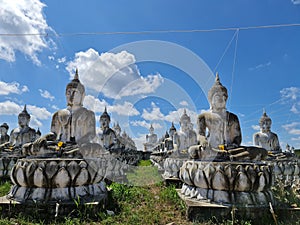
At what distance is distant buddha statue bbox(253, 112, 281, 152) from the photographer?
38.1 feet

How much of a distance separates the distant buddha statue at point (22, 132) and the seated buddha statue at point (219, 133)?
10.1 meters

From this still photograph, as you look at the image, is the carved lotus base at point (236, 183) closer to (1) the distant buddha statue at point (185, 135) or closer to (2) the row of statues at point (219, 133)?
(2) the row of statues at point (219, 133)

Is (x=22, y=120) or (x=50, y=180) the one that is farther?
(x=22, y=120)

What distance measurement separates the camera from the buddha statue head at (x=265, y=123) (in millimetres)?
11992

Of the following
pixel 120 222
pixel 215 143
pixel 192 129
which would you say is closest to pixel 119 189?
pixel 120 222

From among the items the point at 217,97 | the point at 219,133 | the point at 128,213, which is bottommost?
the point at 128,213

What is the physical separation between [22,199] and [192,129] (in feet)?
32.9

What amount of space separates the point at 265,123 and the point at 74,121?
960 centimetres

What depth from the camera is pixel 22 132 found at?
12.7m

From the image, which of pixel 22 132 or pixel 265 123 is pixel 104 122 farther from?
pixel 265 123

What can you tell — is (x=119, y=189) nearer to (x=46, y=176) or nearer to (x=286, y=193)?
(x=46, y=176)

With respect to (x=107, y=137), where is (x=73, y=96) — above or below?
above

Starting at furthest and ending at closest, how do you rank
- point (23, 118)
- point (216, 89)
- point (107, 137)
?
point (107, 137) < point (23, 118) < point (216, 89)

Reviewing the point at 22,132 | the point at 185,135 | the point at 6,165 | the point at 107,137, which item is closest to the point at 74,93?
the point at 6,165
